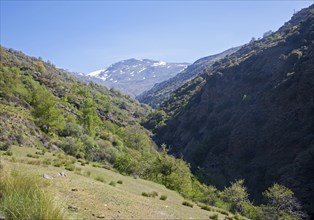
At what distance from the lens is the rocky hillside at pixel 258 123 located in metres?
72.4

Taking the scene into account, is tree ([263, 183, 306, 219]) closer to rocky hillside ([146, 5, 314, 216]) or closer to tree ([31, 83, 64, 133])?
rocky hillside ([146, 5, 314, 216])

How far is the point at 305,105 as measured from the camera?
265ft

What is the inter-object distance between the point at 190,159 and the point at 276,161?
28540 millimetres

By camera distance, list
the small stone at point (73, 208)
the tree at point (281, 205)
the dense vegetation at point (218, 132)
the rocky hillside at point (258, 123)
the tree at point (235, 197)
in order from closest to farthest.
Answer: the small stone at point (73, 208), the tree at point (281, 205), the dense vegetation at point (218, 132), the tree at point (235, 197), the rocky hillside at point (258, 123)

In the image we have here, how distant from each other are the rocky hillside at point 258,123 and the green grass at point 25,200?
58.2 m

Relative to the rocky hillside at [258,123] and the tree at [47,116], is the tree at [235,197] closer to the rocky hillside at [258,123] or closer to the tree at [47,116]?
the rocky hillside at [258,123]

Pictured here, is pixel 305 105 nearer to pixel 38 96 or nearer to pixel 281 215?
pixel 281 215

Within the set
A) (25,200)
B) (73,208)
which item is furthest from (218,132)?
(25,200)

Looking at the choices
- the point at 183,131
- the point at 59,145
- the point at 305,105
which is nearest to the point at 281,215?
the point at 59,145

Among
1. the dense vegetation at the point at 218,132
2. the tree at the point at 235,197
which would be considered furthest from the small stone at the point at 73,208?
the tree at the point at 235,197

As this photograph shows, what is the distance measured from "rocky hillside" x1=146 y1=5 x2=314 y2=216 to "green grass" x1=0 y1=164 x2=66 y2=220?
2289 inches

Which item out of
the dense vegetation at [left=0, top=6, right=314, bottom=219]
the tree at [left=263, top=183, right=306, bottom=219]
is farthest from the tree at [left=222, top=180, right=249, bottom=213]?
the tree at [left=263, top=183, right=306, bottom=219]

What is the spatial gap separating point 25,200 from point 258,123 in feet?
289

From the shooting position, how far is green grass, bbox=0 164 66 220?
6.44 metres
